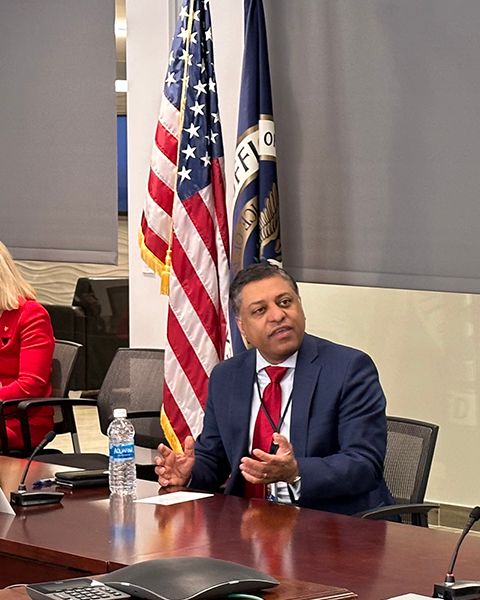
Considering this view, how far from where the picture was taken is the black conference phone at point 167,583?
180 centimetres

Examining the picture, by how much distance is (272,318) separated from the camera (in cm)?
349

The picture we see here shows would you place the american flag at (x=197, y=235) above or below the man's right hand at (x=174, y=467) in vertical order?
above

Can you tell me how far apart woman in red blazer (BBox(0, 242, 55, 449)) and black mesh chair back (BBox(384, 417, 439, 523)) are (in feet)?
6.55

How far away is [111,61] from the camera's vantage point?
6082 millimetres

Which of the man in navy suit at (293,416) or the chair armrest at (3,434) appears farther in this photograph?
the chair armrest at (3,434)

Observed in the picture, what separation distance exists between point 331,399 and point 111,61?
3.22 meters

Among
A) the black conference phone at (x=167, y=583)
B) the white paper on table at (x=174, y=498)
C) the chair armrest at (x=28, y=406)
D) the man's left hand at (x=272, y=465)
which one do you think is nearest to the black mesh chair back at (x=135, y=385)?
the chair armrest at (x=28, y=406)

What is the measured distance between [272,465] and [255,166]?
6.94ft

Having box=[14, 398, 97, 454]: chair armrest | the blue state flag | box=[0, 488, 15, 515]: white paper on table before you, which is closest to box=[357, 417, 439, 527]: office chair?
box=[0, 488, 15, 515]: white paper on table

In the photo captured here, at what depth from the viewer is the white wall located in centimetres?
501

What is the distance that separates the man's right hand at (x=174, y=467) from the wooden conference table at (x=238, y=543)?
0.70ft

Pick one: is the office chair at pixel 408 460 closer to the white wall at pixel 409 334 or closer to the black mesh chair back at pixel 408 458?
the black mesh chair back at pixel 408 458

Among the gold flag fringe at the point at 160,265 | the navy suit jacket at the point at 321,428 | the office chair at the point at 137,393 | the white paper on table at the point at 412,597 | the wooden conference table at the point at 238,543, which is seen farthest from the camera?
the gold flag fringe at the point at 160,265

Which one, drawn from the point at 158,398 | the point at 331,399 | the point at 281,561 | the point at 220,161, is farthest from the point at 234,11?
the point at 281,561
